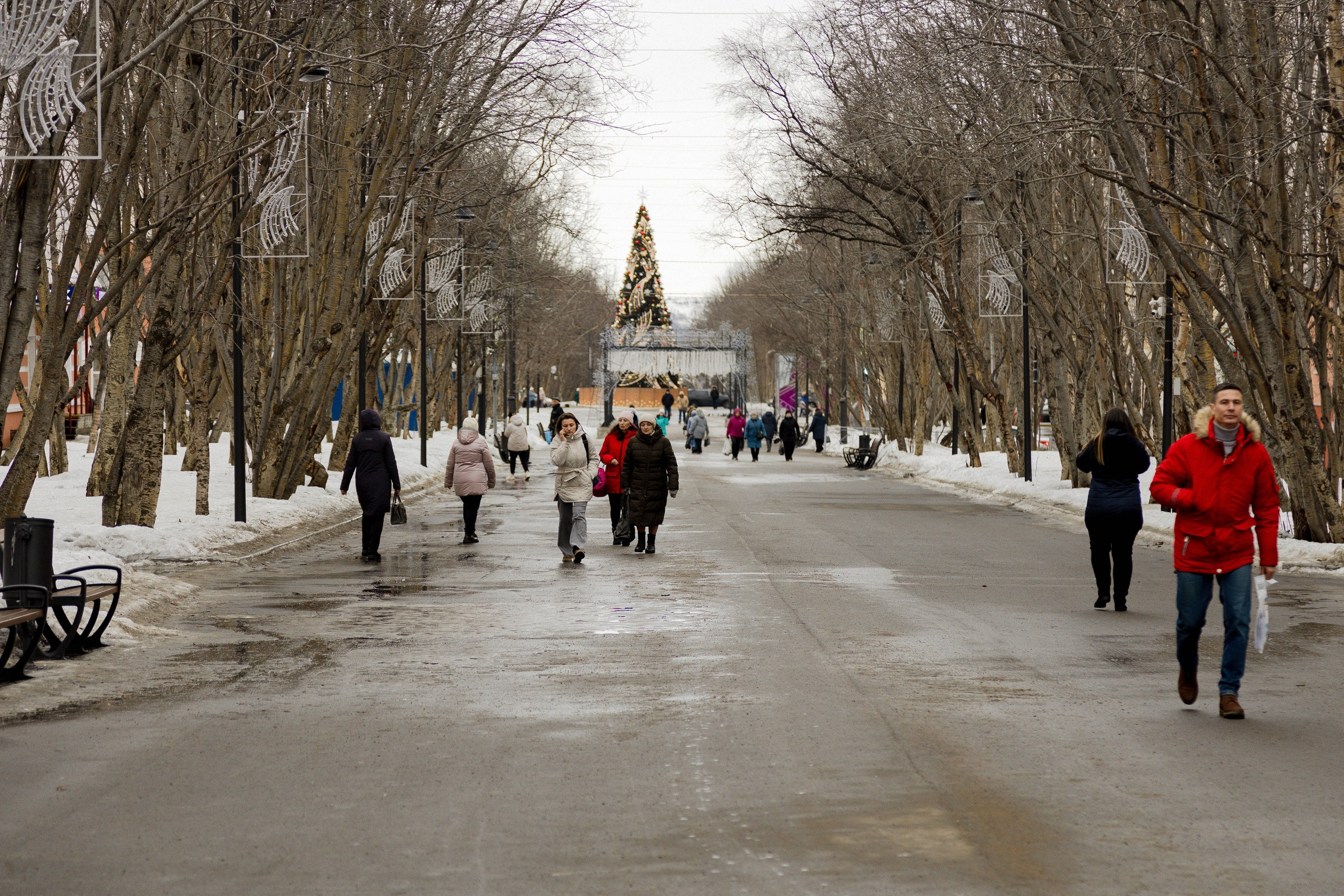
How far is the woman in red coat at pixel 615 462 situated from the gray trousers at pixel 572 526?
219cm

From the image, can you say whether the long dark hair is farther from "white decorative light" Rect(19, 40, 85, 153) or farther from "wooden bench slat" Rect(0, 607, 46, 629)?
"white decorative light" Rect(19, 40, 85, 153)

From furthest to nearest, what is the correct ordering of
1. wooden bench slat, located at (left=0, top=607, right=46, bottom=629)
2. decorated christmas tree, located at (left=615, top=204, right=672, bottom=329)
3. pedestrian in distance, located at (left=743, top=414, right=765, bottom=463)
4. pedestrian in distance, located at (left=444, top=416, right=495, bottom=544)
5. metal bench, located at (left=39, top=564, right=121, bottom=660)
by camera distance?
1. decorated christmas tree, located at (left=615, top=204, right=672, bottom=329)
2. pedestrian in distance, located at (left=743, top=414, right=765, bottom=463)
3. pedestrian in distance, located at (left=444, top=416, right=495, bottom=544)
4. metal bench, located at (left=39, top=564, right=121, bottom=660)
5. wooden bench slat, located at (left=0, top=607, right=46, bottom=629)

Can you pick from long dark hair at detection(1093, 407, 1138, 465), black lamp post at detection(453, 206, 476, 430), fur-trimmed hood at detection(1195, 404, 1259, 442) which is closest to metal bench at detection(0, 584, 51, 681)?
fur-trimmed hood at detection(1195, 404, 1259, 442)

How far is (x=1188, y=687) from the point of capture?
828cm

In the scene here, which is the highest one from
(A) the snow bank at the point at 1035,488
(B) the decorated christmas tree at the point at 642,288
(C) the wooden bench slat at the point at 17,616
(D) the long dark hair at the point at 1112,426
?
(B) the decorated christmas tree at the point at 642,288

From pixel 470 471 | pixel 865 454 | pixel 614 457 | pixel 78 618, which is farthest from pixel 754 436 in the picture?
pixel 78 618

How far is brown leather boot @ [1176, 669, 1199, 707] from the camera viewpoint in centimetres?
827

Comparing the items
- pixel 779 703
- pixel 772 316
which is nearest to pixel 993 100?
pixel 779 703

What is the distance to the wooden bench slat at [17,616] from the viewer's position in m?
8.84

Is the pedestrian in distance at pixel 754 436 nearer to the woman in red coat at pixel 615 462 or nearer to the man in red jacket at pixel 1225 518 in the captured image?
the woman in red coat at pixel 615 462

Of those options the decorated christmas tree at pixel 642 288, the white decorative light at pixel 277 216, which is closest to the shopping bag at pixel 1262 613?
the white decorative light at pixel 277 216

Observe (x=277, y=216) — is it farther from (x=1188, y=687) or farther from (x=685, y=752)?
(x=1188, y=687)

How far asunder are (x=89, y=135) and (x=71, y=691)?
23.6ft

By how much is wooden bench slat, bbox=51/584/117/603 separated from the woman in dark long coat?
7.64 m
